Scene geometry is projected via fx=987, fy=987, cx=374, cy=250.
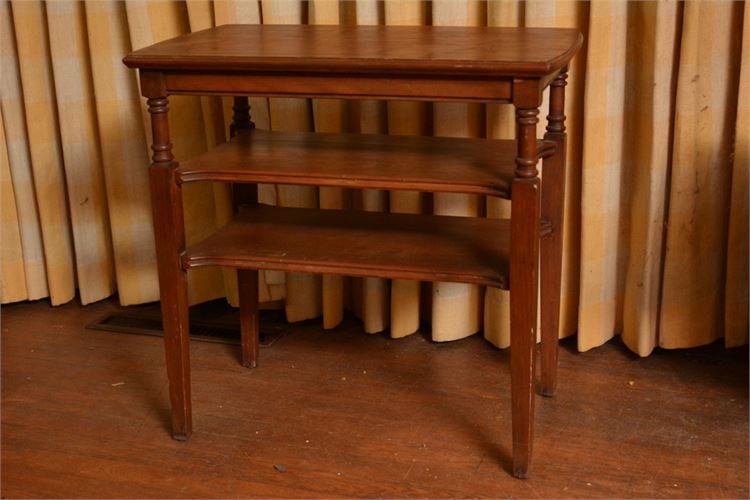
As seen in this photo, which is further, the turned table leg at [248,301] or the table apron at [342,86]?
the turned table leg at [248,301]

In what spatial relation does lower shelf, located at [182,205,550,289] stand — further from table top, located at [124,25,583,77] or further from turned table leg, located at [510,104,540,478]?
table top, located at [124,25,583,77]

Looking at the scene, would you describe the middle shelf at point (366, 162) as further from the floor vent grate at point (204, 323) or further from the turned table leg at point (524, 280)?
the floor vent grate at point (204, 323)

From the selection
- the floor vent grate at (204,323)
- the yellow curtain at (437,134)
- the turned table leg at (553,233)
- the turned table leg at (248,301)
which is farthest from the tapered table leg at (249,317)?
the turned table leg at (553,233)

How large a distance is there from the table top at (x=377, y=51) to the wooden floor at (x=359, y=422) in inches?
31.5

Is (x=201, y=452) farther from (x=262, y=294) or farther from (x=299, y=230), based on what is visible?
(x=262, y=294)

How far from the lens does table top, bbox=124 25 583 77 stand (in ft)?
5.72

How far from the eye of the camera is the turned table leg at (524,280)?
1759mm

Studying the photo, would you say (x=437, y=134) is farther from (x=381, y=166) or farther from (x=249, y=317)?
(x=249, y=317)

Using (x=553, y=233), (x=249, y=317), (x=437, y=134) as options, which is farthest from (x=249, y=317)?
(x=553, y=233)

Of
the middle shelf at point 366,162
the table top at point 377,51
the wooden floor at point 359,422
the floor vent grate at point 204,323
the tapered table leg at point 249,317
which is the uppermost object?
the table top at point 377,51

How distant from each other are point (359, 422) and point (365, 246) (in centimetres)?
41

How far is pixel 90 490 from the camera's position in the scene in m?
1.96

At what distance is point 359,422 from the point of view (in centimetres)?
219

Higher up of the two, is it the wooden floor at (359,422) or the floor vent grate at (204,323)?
the floor vent grate at (204,323)
